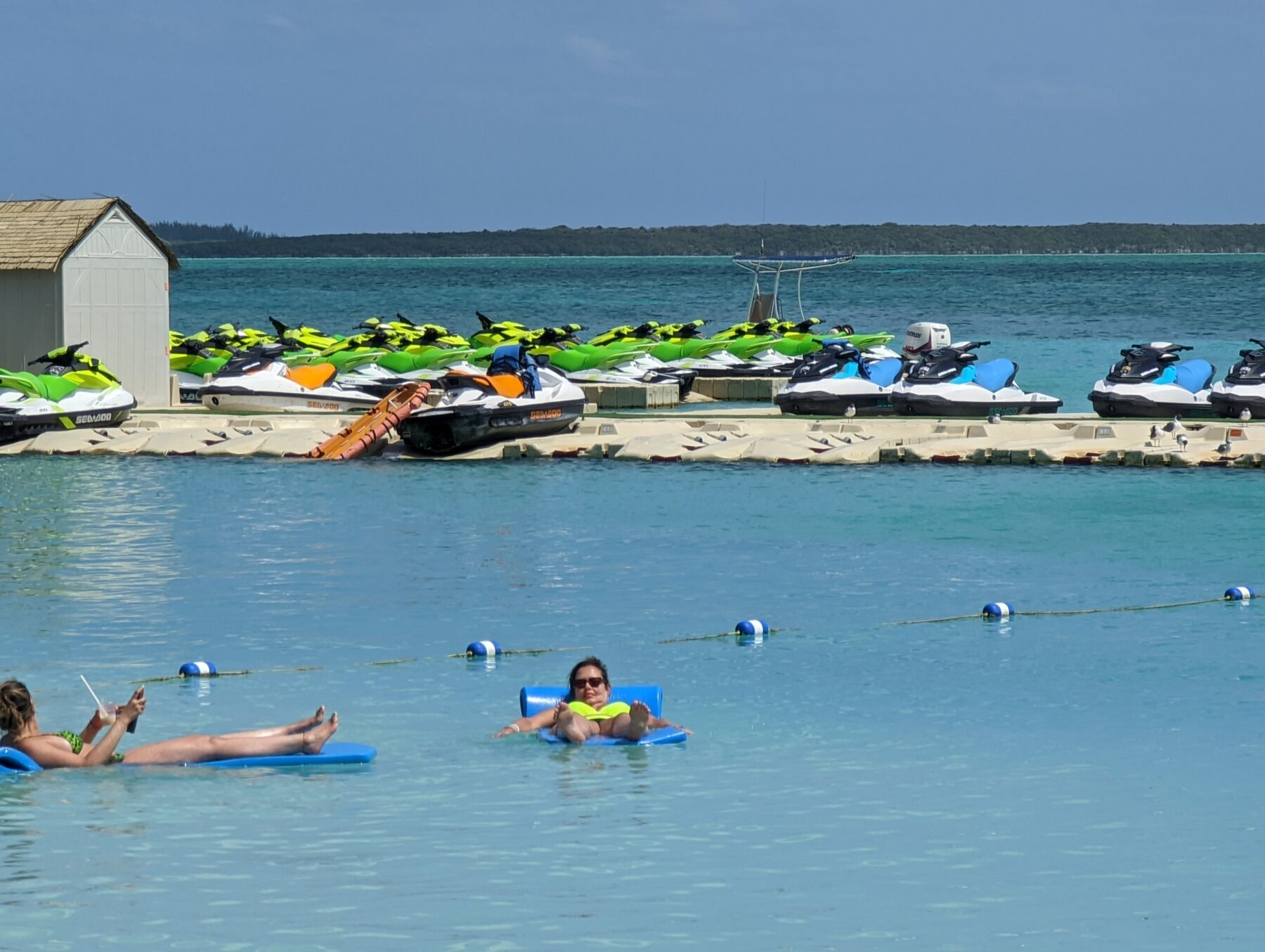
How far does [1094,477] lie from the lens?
2516cm

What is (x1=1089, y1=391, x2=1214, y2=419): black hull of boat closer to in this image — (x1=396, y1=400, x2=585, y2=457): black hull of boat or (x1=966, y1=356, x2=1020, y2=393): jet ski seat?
(x1=966, y1=356, x2=1020, y2=393): jet ski seat

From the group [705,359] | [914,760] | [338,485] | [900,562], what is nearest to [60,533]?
[338,485]

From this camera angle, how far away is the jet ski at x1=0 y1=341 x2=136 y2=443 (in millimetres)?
28469

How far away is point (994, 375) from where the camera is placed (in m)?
31.2

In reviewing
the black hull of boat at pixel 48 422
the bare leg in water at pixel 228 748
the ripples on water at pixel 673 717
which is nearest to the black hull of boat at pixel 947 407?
the ripples on water at pixel 673 717

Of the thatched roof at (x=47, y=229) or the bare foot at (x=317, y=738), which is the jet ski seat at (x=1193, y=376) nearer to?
the thatched roof at (x=47, y=229)

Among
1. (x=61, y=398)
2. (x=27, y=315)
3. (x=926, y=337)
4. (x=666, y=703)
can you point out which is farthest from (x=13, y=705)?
(x=926, y=337)

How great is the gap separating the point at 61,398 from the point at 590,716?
1941cm

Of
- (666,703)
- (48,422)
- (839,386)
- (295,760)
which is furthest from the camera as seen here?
(839,386)

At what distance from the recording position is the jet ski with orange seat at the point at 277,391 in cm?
3219

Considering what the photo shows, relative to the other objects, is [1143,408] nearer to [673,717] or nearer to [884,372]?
[884,372]

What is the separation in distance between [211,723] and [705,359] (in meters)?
27.0

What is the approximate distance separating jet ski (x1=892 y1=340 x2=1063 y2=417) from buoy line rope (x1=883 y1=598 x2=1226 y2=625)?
13861mm

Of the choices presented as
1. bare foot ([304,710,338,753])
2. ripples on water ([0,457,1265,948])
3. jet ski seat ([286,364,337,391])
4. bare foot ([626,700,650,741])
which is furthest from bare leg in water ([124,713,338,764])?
jet ski seat ([286,364,337,391])
